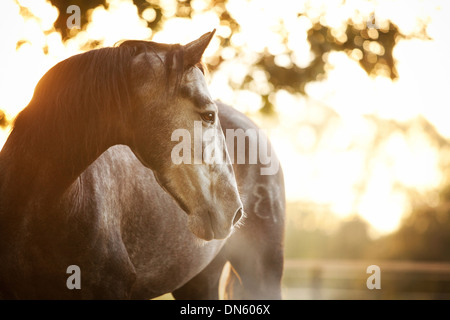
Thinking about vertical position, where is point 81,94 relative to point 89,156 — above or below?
above

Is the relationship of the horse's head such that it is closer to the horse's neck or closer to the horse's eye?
the horse's eye

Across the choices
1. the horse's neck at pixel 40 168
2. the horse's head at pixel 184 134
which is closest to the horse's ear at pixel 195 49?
the horse's head at pixel 184 134

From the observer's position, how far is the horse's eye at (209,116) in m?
2.35

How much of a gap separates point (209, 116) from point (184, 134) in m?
0.15

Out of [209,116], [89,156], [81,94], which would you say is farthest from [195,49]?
[89,156]

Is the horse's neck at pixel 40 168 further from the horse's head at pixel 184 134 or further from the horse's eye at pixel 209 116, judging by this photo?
the horse's eye at pixel 209 116

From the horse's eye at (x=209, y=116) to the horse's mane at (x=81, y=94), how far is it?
8.3 inches

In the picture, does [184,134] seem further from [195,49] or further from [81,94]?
[81,94]

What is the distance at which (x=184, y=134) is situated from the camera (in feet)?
7.68

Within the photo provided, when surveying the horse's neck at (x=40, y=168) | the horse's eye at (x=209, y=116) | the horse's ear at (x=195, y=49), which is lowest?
the horse's neck at (x=40, y=168)

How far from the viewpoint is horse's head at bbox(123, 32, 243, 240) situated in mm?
2336

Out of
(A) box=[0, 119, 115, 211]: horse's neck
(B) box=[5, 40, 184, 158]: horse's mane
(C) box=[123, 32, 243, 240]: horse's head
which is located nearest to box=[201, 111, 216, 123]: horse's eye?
(C) box=[123, 32, 243, 240]: horse's head

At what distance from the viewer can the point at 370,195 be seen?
2142 cm

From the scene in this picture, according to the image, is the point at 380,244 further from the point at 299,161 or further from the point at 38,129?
the point at 38,129
